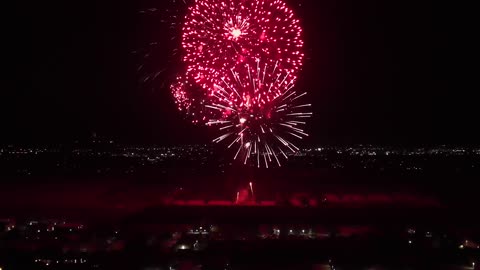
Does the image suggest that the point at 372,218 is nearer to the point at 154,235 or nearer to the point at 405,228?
the point at 405,228

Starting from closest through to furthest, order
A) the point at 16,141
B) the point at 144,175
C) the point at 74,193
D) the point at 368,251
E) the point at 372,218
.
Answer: the point at 368,251 < the point at 372,218 < the point at 74,193 < the point at 144,175 < the point at 16,141

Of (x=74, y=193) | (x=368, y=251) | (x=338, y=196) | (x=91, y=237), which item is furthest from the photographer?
(x=74, y=193)

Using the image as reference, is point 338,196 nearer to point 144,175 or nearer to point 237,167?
point 237,167

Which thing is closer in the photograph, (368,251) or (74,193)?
(368,251)

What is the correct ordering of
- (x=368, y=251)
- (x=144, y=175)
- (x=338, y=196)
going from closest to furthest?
(x=368, y=251) → (x=338, y=196) → (x=144, y=175)

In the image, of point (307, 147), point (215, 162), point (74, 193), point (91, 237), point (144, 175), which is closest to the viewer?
point (91, 237)

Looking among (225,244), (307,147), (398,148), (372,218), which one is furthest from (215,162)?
(398,148)

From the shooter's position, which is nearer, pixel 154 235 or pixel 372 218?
pixel 154 235

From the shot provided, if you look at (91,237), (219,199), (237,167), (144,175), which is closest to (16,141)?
(144,175)

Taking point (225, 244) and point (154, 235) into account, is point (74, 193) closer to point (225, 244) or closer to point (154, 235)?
point (154, 235)
